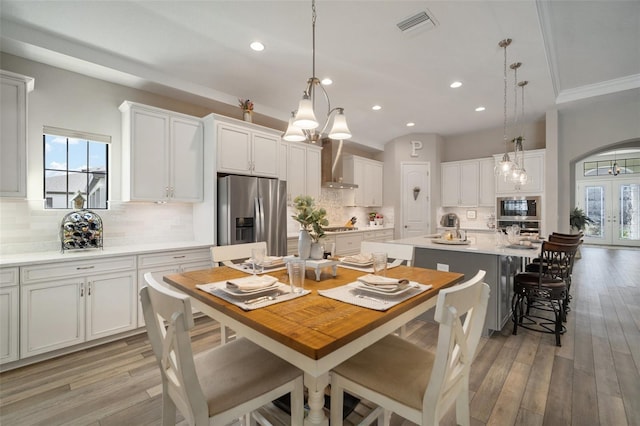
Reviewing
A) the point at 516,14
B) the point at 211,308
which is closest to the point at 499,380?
the point at 211,308

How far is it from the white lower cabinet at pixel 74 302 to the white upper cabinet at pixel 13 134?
0.73m

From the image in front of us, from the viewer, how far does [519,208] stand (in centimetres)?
543

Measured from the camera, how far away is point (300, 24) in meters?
2.56

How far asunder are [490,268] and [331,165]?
10.5 ft

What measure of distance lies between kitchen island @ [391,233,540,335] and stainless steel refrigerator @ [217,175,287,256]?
1816 millimetres

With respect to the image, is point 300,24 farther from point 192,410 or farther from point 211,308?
point 192,410

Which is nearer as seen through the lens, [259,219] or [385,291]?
[385,291]

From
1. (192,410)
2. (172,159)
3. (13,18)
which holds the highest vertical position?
(13,18)

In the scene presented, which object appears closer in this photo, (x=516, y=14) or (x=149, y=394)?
(x=149, y=394)

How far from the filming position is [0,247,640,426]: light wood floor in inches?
68.2

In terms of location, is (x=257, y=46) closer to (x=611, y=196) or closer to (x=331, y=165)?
(x=331, y=165)

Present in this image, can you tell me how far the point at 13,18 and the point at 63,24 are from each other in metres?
0.33

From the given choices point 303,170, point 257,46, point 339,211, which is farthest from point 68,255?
point 339,211

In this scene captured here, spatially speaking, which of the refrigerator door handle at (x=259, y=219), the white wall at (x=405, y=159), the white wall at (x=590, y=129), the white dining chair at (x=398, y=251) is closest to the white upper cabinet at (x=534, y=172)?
the white wall at (x=590, y=129)
